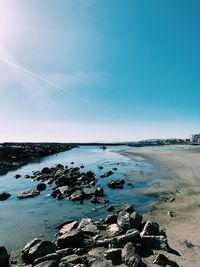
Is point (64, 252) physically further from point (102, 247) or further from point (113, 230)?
point (113, 230)

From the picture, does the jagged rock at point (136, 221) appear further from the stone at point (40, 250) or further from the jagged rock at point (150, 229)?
the stone at point (40, 250)

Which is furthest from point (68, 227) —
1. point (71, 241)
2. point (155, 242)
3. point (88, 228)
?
point (155, 242)

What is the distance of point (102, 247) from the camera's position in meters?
11.2

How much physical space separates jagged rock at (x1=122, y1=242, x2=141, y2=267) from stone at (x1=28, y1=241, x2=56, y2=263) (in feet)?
10.1

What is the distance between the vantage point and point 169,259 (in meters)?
9.63

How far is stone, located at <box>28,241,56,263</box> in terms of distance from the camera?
10.3 meters

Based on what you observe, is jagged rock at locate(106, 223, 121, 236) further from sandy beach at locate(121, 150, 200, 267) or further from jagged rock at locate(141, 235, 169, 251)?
sandy beach at locate(121, 150, 200, 267)

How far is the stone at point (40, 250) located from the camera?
1027 centimetres

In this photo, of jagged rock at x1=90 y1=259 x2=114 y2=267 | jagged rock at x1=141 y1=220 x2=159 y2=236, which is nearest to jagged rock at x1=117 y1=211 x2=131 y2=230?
jagged rock at x1=141 y1=220 x2=159 y2=236

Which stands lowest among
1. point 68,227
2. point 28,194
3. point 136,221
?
point 28,194

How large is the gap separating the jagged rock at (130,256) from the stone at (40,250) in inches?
122

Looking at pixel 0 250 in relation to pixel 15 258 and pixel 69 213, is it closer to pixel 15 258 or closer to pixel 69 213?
pixel 15 258

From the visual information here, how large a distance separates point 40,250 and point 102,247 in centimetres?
275

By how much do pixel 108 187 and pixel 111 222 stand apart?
42.2 ft
